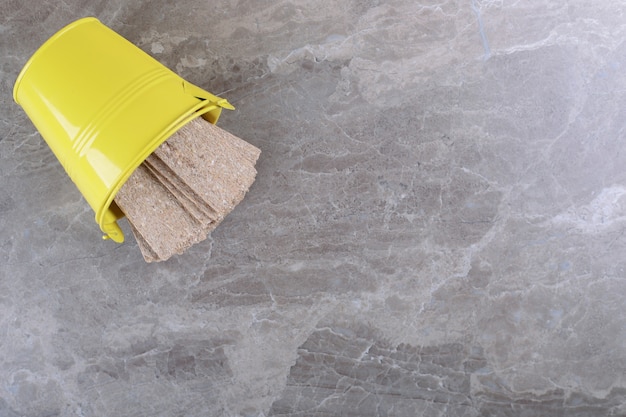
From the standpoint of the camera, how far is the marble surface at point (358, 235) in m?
0.97

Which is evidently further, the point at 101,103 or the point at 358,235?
the point at 358,235

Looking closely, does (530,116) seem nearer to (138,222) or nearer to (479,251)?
(479,251)

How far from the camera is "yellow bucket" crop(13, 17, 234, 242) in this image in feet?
2.42

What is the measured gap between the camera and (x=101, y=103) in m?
0.75

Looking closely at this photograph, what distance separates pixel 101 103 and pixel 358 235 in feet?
1.62

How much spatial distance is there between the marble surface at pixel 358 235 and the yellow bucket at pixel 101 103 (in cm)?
19

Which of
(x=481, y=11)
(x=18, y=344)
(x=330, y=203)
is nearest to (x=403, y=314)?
(x=330, y=203)

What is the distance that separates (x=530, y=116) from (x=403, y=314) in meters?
0.43

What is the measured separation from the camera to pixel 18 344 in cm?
101

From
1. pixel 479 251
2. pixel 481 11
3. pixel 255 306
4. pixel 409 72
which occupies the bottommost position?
pixel 255 306

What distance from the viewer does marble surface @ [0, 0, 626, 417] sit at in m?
0.97

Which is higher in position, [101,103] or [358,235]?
[101,103]

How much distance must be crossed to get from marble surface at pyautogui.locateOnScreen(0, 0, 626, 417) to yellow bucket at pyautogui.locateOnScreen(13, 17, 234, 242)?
188 mm

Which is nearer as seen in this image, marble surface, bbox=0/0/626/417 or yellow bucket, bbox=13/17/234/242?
yellow bucket, bbox=13/17/234/242
